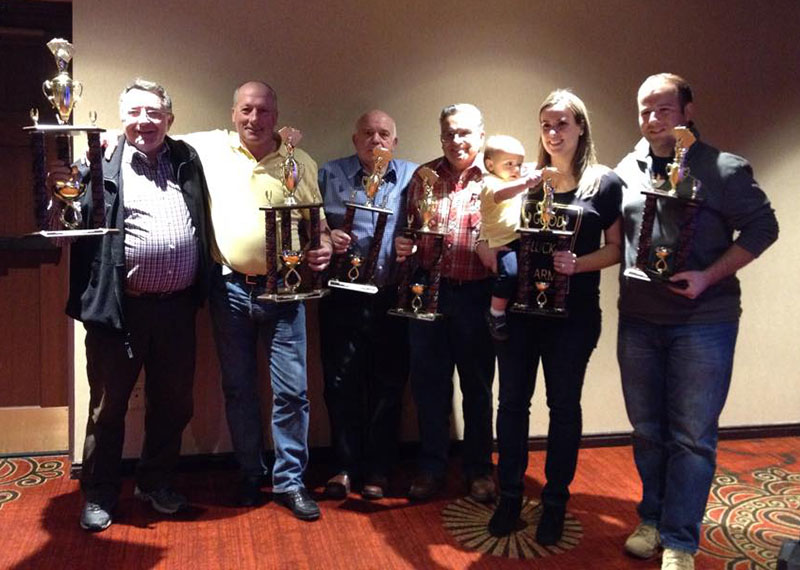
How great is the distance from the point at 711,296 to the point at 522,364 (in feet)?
2.21

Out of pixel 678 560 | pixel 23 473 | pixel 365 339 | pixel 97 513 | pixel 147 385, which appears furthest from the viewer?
pixel 23 473

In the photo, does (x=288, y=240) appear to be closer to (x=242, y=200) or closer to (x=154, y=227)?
(x=242, y=200)

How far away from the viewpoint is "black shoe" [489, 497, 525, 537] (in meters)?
3.02

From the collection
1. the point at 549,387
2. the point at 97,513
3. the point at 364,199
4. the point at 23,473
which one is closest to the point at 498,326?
the point at 549,387

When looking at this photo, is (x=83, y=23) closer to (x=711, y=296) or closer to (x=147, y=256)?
(x=147, y=256)

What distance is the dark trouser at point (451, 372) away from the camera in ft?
10.6

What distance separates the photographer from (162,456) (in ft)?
10.7

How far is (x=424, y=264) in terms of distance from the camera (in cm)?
314

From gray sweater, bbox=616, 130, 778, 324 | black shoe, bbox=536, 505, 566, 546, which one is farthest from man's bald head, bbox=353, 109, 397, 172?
black shoe, bbox=536, 505, 566, 546

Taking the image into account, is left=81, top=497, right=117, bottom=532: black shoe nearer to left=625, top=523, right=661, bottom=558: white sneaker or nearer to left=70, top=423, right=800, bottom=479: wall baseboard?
left=70, top=423, right=800, bottom=479: wall baseboard

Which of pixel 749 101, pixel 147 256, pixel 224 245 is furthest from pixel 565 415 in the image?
pixel 749 101

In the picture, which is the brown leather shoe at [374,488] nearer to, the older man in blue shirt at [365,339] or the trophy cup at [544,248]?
the older man in blue shirt at [365,339]

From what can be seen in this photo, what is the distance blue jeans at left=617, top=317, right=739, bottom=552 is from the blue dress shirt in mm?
1000

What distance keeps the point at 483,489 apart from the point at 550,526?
45cm
